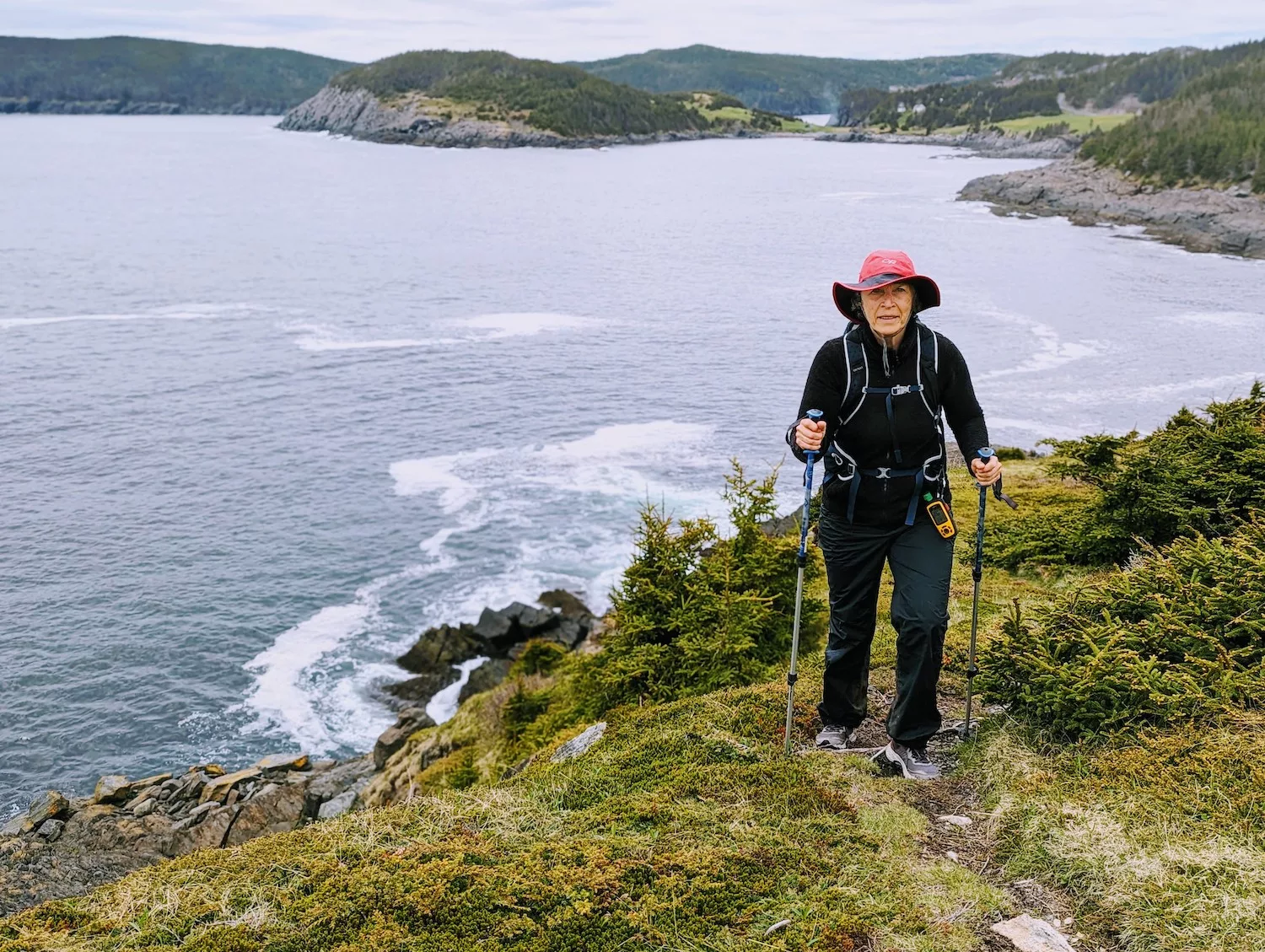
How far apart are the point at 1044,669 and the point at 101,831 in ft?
52.9

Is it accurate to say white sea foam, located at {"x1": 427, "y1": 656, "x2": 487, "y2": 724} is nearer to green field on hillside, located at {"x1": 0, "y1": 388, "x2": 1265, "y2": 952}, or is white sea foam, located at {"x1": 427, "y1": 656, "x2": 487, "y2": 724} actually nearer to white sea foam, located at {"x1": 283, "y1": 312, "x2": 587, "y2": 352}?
green field on hillside, located at {"x1": 0, "y1": 388, "x2": 1265, "y2": 952}

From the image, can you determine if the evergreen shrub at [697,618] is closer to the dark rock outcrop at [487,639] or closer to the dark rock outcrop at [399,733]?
the dark rock outcrop at [399,733]

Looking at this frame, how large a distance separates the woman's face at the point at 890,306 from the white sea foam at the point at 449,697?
18358 mm

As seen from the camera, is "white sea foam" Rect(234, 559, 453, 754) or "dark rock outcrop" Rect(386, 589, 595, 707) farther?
"dark rock outcrop" Rect(386, 589, 595, 707)

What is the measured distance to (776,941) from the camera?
5.43m

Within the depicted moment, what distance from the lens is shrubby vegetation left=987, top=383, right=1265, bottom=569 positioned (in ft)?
36.9

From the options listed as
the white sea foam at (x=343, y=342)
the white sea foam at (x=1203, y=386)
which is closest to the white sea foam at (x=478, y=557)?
the white sea foam at (x=343, y=342)

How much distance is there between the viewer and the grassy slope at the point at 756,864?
5535 millimetres

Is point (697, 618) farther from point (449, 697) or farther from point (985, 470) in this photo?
point (449, 697)

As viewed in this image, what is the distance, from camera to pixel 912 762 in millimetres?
7395

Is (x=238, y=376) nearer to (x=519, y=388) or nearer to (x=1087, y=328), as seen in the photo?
(x=519, y=388)

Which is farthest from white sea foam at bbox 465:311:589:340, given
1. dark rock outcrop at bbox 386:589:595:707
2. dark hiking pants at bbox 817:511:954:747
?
dark hiking pants at bbox 817:511:954:747

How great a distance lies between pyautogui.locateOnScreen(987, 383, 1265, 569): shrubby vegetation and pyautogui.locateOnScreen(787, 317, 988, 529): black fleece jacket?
16.5 feet

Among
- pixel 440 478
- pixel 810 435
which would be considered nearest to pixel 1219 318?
pixel 440 478
